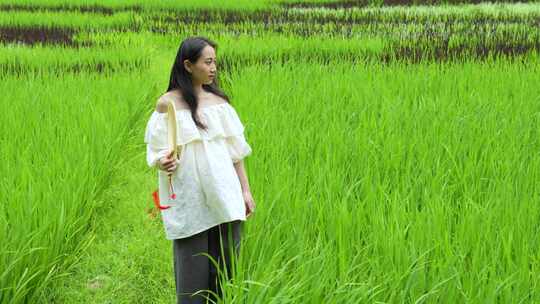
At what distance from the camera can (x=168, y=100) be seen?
5.36 feet

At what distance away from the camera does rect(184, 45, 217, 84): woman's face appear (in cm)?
165

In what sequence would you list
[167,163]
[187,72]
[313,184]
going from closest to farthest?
[167,163] → [187,72] → [313,184]

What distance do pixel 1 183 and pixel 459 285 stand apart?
1.80 meters

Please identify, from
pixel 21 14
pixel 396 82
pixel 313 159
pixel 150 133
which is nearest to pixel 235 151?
pixel 150 133

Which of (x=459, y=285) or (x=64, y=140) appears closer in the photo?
(x=459, y=285)

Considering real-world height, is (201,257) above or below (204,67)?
below

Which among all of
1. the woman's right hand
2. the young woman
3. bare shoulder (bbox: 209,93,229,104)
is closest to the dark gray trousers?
the young woman

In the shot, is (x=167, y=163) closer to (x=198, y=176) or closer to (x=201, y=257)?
(x=198, y=176)

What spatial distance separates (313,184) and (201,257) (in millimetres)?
842

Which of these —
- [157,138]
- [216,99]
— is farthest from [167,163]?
[216,99]

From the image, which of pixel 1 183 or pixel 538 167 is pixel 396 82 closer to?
pixel 538 167

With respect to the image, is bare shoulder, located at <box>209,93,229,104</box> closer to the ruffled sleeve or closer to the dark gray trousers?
the ruffled sleeve

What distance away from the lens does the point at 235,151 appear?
1768mm

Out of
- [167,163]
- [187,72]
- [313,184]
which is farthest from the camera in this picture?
[313,184]
